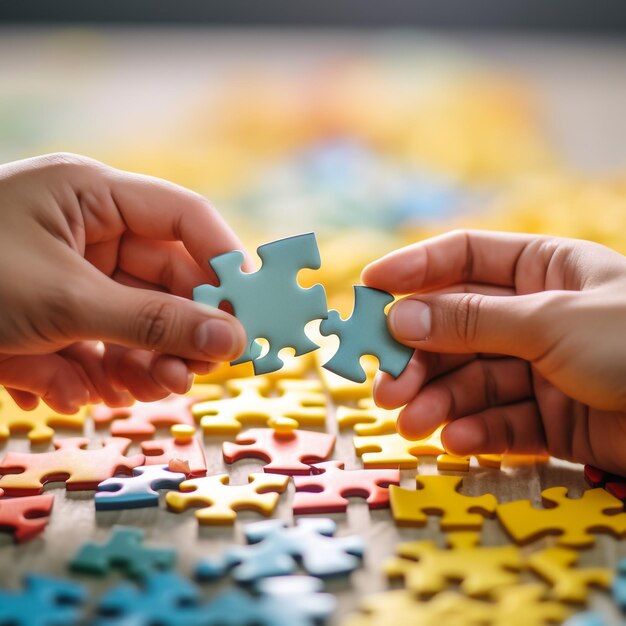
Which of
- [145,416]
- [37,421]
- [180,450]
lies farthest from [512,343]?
[37,421]

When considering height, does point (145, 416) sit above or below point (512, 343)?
below

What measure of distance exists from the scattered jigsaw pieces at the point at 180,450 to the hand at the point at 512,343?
330 millimetres

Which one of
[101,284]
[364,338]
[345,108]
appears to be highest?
[345,108]

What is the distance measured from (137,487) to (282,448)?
27 centimetres

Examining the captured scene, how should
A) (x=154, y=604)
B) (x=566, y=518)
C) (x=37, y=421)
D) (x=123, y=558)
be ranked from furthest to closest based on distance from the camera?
(x=37, y=421), (x=566, y=518), (x=123, y=558), (x=154, y=604)

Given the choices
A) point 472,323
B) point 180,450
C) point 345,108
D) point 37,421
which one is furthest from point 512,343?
point 345,108

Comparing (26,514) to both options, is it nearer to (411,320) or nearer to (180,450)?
(180,450)

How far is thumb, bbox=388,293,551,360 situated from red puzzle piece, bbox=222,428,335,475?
0.25 metres

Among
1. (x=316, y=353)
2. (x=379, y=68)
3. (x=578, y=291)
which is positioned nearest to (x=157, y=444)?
(x=316, y=353)

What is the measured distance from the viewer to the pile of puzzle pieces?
3.69ft

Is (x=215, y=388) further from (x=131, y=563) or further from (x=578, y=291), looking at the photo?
(x=578, y=291)

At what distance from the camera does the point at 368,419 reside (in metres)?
1.66

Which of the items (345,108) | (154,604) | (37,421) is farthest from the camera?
(345,108)

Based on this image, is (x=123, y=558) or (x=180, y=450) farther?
(x=180, y=450)
